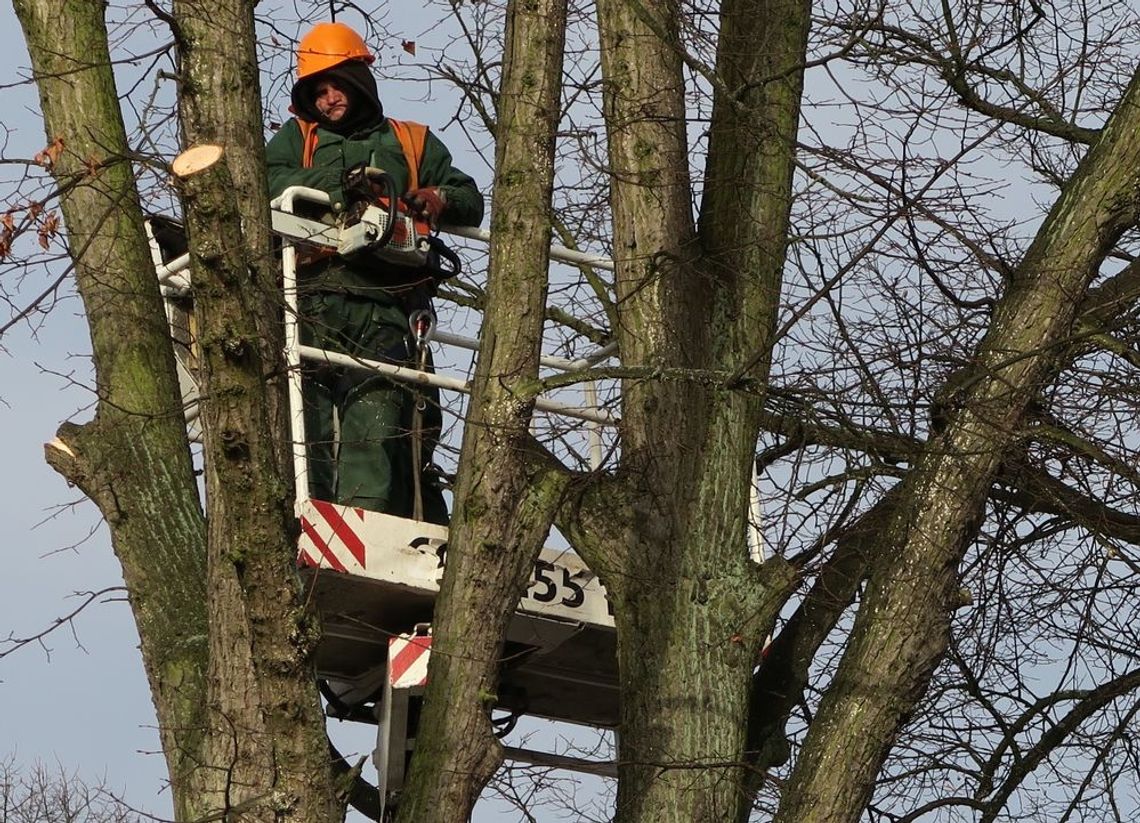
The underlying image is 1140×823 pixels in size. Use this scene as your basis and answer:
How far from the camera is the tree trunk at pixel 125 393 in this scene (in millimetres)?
4816

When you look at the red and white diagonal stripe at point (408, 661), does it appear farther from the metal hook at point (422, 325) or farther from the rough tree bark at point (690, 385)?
the metal hook at point (422, 325)

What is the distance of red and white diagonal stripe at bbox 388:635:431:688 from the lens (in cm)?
611

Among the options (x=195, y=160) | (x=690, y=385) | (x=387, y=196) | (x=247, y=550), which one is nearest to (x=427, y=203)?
(x=387, y=196)

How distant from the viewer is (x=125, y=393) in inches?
202

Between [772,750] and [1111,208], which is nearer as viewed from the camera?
[1111,208]

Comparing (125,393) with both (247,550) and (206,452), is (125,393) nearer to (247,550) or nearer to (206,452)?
(206,452)

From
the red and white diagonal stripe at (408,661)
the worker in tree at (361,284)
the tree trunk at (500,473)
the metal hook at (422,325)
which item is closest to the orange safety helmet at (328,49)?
the worker in tree at (361,284)

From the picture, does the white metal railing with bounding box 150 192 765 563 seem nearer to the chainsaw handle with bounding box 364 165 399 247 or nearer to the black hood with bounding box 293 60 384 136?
the chainsaw handle with bounding box 364 165 399 247

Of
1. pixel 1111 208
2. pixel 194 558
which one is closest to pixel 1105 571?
pixel 1111 208

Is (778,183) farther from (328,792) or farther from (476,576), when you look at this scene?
(328,792)

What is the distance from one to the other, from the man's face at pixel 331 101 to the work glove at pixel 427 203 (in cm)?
59

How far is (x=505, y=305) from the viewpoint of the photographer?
209 inches

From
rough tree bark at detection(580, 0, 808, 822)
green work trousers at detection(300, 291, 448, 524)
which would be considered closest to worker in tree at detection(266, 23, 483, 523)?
green work trousers at detection(300, 291, 448, 524)

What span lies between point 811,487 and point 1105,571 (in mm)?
1097
